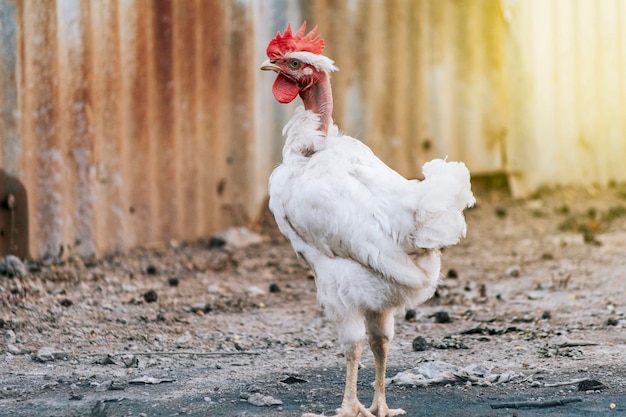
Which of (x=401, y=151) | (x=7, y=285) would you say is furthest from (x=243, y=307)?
(x=401, y=151)

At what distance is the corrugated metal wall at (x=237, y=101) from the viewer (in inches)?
308

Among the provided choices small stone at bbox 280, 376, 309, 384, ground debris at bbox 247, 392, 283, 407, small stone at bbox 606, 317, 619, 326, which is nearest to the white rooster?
ground debris at bbox 247, 392, 283, 407

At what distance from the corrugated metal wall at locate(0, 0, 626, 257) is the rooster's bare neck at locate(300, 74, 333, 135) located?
309 centimetres

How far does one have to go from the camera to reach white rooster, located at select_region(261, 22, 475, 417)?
15.3 ft

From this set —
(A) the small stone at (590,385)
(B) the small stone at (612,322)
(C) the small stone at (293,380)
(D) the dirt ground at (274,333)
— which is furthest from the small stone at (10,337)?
(B) the small stone at (612,322)

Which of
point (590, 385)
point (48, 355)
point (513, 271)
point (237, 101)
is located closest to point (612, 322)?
point (590, 385)

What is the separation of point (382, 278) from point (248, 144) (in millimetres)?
4726

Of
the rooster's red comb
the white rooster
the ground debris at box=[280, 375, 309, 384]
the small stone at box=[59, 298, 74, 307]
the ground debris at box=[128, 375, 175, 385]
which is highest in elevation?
the rooster's red comb

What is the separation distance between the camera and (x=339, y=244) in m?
4.85

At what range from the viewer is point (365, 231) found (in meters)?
4.80

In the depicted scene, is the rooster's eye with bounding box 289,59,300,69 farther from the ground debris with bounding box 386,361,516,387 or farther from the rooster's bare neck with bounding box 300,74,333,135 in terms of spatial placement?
the ground debris with bounding box 386,361,516,387

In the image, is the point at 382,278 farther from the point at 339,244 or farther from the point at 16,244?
Result: the point at 16,244

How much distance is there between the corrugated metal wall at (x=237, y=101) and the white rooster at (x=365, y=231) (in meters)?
3.29

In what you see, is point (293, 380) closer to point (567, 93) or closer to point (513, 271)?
point (513, 271)
